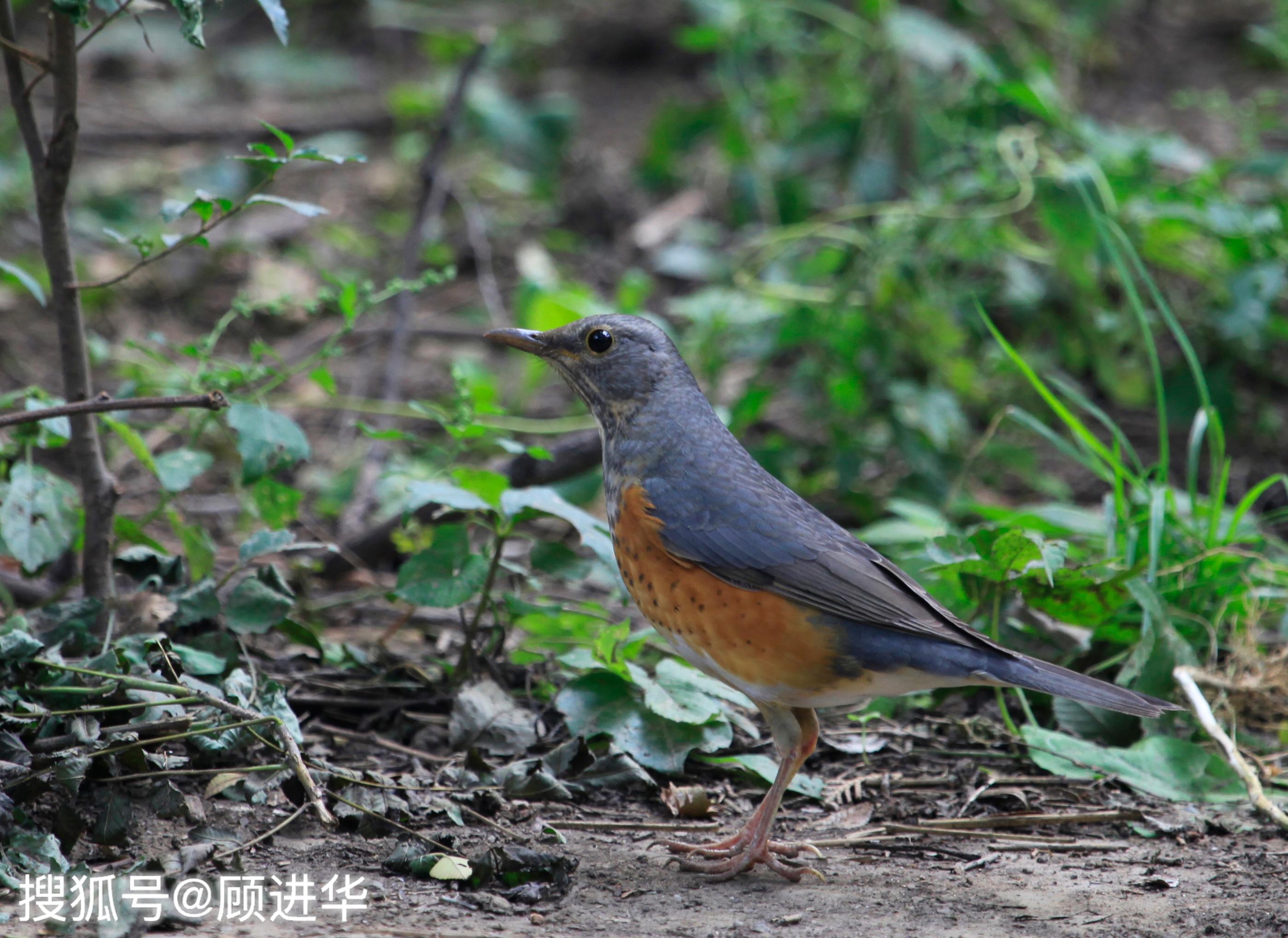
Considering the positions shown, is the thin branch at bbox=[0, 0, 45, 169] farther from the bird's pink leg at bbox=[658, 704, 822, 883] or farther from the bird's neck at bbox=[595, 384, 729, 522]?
the bird's pink leg at bbox=[658, 704, 822, 883]

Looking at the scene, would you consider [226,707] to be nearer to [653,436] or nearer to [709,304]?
[653,436]

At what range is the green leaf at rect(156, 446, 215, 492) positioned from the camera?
14.3 feet

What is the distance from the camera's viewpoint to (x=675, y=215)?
9.45 m

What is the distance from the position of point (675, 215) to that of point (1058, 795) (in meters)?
6.09

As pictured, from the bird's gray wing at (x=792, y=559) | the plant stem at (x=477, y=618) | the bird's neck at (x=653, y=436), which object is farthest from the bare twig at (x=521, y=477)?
the bird's gray wing at (x=792, y=559)

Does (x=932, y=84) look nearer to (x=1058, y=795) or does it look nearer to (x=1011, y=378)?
(x=1011, y=378)

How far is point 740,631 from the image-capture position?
3699 mm

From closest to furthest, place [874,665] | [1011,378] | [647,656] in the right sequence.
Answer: [874,665], [647,656], [1011,378]

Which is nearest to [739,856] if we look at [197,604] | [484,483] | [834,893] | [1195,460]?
[834,893]

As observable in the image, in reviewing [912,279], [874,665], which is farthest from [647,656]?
[912,279]

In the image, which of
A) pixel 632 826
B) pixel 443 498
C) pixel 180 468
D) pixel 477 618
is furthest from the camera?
pixel 477 618

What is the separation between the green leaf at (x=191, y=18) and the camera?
3.26m

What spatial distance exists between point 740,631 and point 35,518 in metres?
2.29

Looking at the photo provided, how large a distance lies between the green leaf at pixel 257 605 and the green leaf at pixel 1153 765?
252 cm
